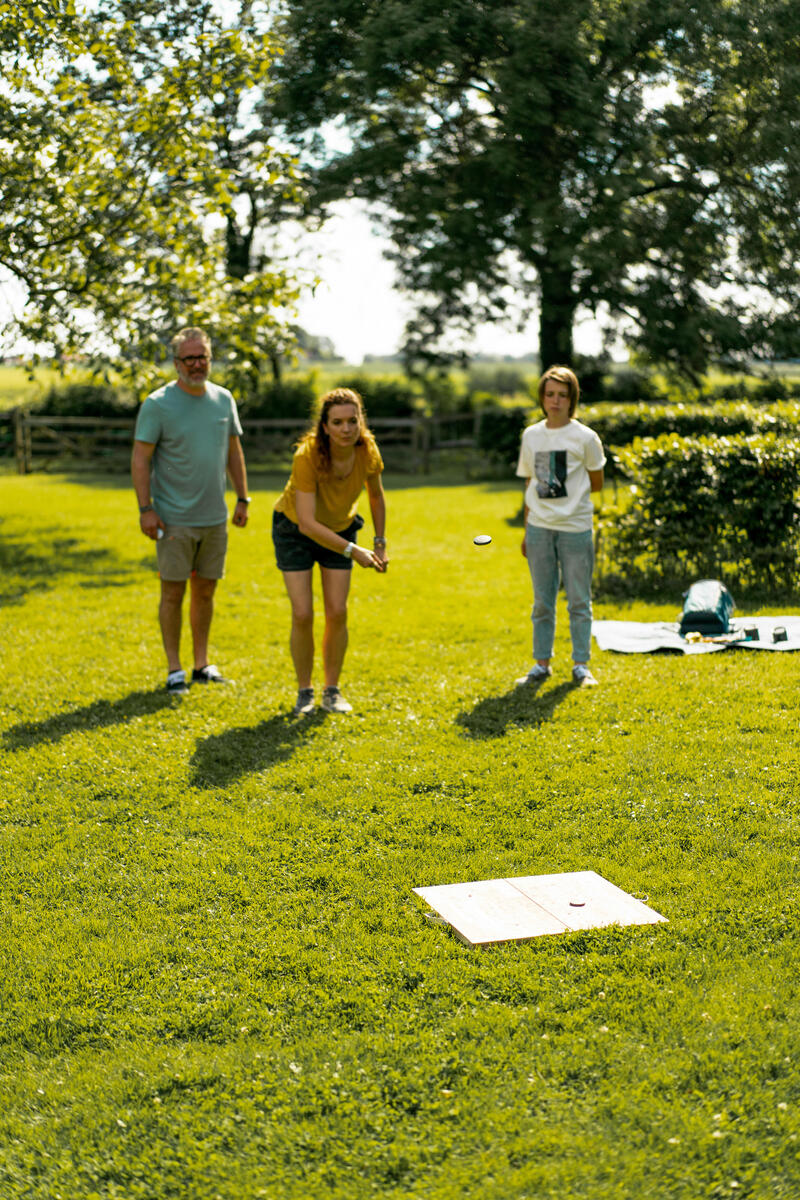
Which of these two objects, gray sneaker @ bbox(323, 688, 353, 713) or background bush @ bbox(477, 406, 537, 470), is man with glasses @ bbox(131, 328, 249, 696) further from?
background bush @ bbox(477, 406, 537, 470)

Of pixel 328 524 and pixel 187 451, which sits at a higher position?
pixel 187 451

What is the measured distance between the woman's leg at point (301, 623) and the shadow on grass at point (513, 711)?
0.89 m

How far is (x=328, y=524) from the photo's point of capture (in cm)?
667

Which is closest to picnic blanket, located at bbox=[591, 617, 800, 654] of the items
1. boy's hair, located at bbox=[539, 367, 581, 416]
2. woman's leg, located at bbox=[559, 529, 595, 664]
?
woman's leg, located at bbox=[559, 529, 595, 664]

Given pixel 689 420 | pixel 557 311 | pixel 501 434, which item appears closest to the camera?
pixel 689 420

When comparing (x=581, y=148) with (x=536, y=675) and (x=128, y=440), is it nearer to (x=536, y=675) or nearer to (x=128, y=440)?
(x=128, y=440)

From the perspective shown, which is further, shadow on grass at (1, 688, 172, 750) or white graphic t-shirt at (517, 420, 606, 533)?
white graphic t-shirt at (517, 420, 606, 533)

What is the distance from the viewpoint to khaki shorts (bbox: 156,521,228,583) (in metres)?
7.36

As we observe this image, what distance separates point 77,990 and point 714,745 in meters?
3.40

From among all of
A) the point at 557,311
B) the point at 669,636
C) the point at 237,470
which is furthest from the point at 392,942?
A: the point at 557,311

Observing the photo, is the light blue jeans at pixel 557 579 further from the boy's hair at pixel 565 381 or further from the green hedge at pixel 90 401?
the green hedge at pixel 90 401

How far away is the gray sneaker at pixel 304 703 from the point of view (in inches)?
269

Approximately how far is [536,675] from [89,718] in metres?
2.57

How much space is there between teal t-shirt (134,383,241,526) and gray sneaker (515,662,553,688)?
1.98 m
